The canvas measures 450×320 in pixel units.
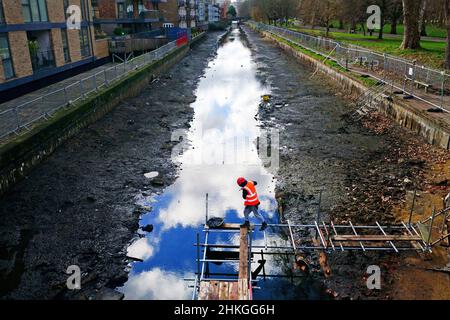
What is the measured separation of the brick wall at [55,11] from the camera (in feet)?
76.4

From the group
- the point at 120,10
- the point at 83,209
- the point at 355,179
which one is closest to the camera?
the point at 83,209

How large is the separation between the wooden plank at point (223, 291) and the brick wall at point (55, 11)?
69.7ft

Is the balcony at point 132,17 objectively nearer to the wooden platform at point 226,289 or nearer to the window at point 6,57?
the window at point 6,57

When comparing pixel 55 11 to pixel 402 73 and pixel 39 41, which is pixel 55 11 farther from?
pixel 402 73

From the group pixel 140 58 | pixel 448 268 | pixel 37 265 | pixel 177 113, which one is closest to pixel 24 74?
pixel 177 113

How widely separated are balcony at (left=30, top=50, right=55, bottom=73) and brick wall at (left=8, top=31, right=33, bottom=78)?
715 mm

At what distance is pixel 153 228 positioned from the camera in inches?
447

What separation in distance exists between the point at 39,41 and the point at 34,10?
2.31m

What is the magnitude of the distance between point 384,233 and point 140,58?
24.6 meters

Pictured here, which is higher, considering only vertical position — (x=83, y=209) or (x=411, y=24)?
(x=411, y=24)

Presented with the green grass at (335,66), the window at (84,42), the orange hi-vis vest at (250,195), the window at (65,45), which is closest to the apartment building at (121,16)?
the window at (84,42)

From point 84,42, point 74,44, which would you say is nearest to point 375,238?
point 74,44

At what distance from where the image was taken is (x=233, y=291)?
774cm
